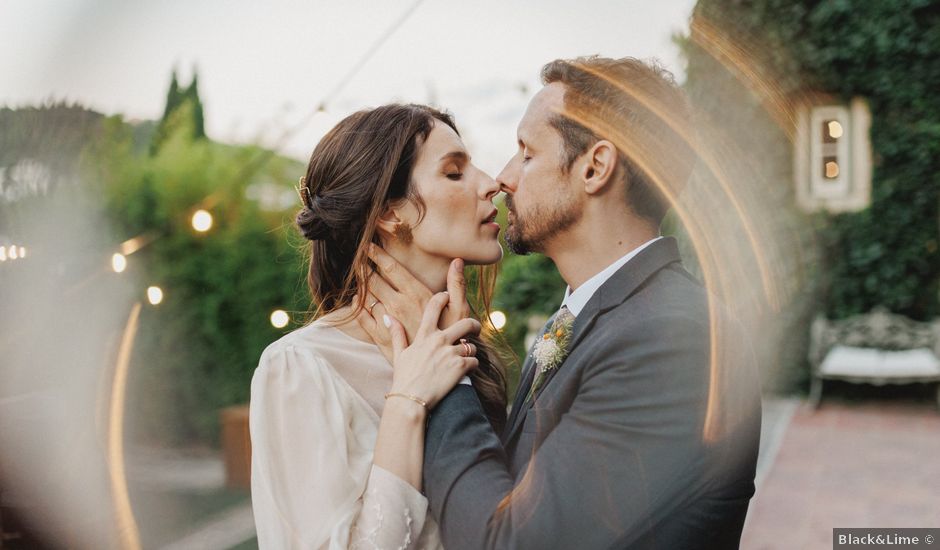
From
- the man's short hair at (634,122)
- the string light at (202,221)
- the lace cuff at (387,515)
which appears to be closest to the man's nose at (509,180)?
the man's short hair at (634,122)

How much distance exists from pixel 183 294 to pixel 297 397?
3302 mm

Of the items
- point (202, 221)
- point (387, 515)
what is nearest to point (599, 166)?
point (387, 515)

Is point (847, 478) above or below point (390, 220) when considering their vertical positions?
below

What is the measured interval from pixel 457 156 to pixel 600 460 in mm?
783

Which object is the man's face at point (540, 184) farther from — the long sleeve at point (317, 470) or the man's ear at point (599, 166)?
the long sleeve at point (317, 470)

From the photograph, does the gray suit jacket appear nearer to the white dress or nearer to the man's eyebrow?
the white dress

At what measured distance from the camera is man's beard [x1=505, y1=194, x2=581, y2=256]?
6.14 ft

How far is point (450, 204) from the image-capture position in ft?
6.09

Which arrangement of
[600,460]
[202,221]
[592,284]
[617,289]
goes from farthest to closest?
[202,221], [592,284], [617,289], [600,460]

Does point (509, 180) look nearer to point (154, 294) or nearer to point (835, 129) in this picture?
point (154, 294)

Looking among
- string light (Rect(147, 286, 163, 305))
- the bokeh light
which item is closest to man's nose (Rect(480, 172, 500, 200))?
string light (Rect(147, 286, 163, 305))

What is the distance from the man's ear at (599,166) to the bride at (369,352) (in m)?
0.21

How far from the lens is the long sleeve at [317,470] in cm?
155

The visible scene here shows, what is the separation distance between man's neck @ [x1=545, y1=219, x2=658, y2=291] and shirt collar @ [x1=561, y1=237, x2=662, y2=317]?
0.02 metres
